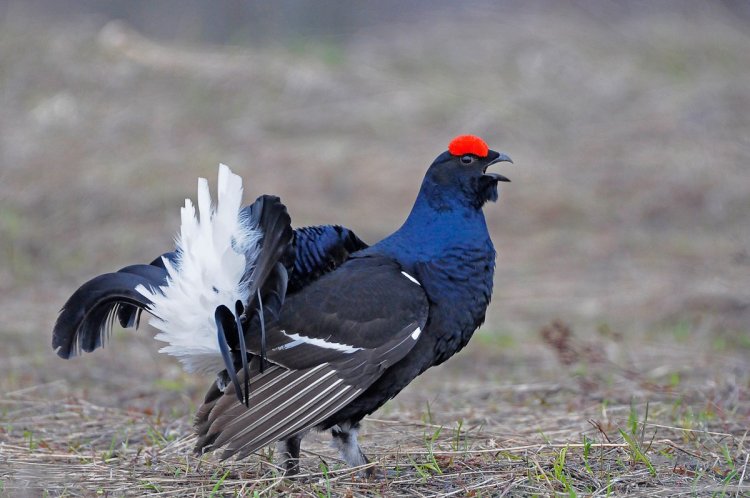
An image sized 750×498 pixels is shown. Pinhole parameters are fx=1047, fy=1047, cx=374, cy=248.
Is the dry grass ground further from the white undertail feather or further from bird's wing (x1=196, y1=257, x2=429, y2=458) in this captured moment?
the white undertail feather

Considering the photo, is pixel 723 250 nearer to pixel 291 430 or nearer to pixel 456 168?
pixel 456 168

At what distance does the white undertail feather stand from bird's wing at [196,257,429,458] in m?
0.19

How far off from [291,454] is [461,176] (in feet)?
4.10

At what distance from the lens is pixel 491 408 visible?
5.11 m

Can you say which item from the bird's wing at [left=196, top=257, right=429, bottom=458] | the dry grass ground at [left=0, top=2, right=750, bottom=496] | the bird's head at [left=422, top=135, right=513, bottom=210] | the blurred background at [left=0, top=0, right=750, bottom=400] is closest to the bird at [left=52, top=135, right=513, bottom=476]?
the bird's wing at [left=196, top=257, right=429, bottom=458]

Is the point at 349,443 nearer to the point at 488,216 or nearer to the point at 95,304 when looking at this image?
the point at 95,304

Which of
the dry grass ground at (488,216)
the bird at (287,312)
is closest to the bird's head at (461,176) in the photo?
the bird at (287,312)

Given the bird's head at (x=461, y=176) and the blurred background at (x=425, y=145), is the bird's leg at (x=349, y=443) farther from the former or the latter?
the blurred background at (x=425, y=145)

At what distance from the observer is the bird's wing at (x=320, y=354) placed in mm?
3494

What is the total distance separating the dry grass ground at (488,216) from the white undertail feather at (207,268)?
534 millimetres

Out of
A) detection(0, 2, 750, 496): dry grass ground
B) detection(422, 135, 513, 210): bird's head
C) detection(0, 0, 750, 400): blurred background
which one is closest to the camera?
detection(0, 2, 750, 496): dry grass ground

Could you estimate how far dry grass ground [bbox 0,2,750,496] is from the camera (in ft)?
12.8

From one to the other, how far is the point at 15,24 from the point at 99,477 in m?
10.1

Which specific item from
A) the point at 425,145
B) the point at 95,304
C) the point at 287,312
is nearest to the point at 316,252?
the point at 287,312
